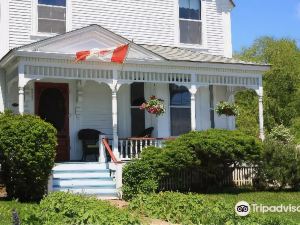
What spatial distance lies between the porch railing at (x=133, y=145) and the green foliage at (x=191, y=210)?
4.15 metres

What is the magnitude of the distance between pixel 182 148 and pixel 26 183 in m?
4.79

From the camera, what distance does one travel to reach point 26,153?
13680mm

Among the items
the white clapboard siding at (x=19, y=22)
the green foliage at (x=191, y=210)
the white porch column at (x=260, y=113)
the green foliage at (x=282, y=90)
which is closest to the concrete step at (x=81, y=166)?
the green foliage at (x=191, y=210)

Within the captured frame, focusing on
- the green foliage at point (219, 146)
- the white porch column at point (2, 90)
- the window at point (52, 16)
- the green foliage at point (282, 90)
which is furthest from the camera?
the green foliage at point (282, 90)

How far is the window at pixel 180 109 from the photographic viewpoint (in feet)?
67.9

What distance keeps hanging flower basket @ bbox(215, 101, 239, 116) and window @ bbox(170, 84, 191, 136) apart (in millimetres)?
1446

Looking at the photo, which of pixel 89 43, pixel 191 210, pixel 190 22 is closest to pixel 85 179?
pixel 89 43

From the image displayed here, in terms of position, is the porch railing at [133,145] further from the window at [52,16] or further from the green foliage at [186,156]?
the window at [52,16]

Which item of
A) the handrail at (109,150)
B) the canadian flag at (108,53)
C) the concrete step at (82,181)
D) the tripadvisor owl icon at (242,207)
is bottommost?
the concrete step at (82,181)

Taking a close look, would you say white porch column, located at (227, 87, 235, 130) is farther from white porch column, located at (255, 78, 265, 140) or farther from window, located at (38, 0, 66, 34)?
window, located at (38, 0, 66, 34)

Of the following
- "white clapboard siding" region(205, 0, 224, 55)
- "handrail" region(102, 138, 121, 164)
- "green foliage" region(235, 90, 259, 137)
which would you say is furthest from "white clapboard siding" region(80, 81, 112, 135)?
"green foliage" region(235, 90, 259, 137)

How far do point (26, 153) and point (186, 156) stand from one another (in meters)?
4.87

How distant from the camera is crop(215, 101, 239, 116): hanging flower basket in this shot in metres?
19.8

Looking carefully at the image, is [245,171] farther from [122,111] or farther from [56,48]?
[56,48]
